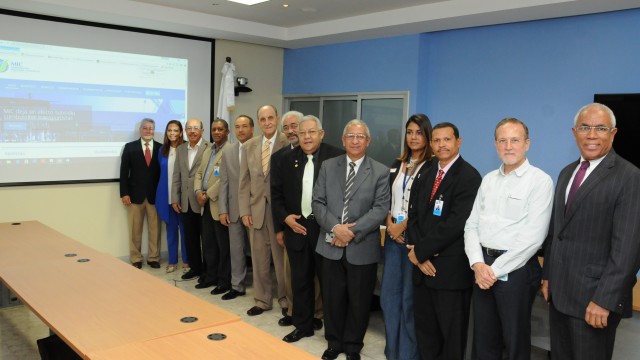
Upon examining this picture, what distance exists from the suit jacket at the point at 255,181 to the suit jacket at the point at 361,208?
0.98 m

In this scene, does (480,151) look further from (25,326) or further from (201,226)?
(25,326)

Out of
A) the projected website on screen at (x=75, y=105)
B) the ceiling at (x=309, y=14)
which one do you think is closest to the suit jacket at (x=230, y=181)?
the ceiling at (x=309, y=14)

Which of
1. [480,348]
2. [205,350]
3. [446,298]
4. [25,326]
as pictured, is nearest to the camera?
[205,350]

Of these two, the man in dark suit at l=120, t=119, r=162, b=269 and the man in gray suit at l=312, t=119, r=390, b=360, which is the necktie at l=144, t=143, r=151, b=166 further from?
the man in gray suit at l=312, t=119, r=390, b=360

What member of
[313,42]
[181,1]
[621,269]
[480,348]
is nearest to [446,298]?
[480,348]

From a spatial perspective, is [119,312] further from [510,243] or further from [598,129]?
[598,129]

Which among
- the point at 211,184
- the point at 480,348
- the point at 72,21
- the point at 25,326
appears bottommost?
the point at 25,326

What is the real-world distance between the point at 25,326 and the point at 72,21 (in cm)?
336

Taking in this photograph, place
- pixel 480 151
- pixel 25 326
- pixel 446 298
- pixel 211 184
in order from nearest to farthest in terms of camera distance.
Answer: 1. pixel 446 298
2. pixel 25 326
3. pixel 211 184
4. pixel 480 151

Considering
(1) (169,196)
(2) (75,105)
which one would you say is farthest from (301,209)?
(2) (75,105)

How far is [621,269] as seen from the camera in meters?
2.36

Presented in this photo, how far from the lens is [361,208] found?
11.6ft

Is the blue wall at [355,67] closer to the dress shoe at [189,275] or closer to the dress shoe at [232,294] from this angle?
the dress shoe at [232,294]

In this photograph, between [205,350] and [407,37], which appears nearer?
[205,350]
